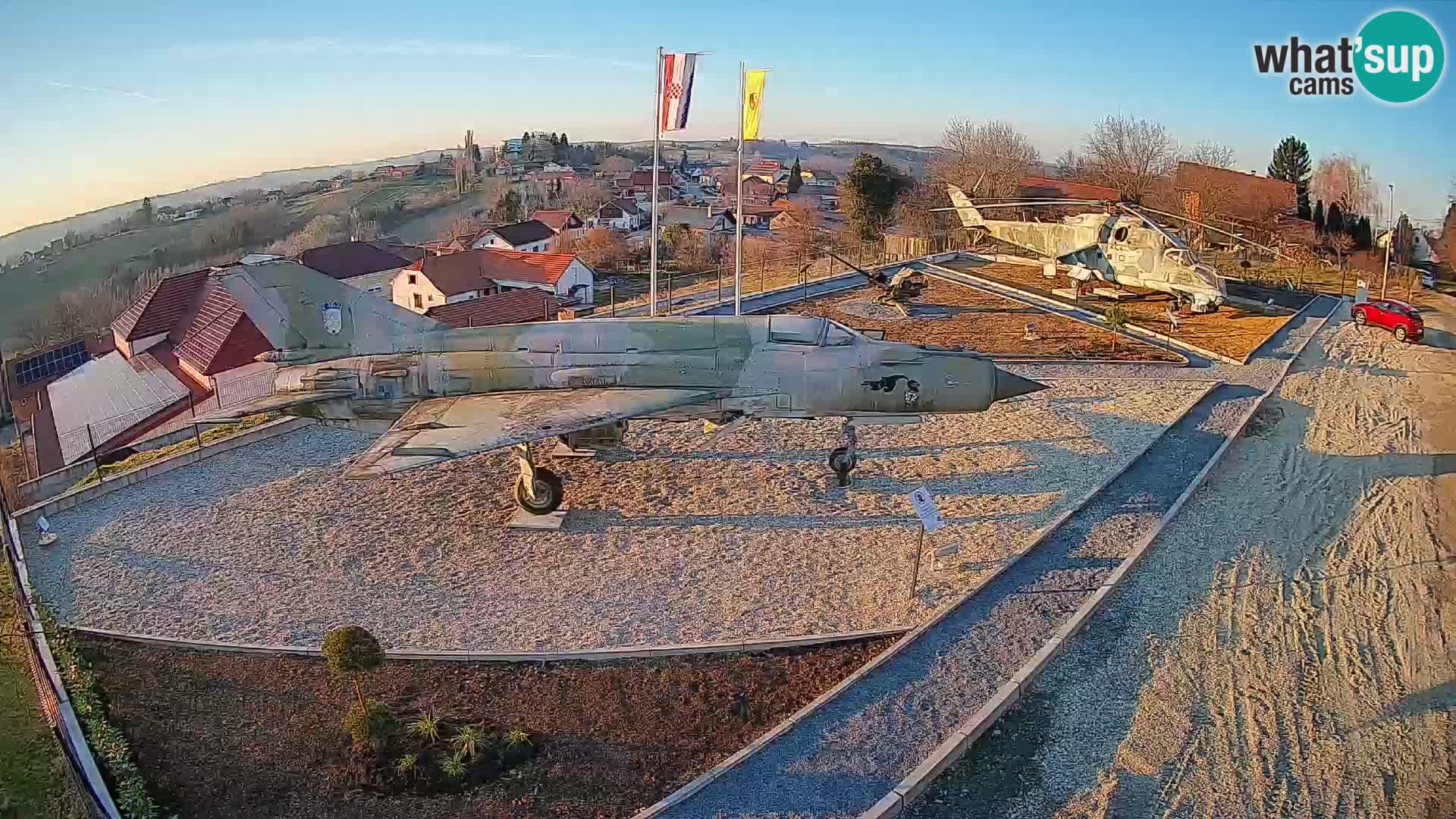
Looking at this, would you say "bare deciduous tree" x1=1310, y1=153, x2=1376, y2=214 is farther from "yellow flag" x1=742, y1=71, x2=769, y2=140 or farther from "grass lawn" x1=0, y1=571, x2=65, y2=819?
"grass lawn" x1=0, y1=571, x2=65, y2=819

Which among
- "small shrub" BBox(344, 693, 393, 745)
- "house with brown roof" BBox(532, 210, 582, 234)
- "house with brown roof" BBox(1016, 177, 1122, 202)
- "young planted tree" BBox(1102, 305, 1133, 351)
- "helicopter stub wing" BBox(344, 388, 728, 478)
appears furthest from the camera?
"house with brown roof" BBox(532, 210, 582, 234)

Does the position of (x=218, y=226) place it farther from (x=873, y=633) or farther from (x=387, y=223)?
(x=387, y=223)

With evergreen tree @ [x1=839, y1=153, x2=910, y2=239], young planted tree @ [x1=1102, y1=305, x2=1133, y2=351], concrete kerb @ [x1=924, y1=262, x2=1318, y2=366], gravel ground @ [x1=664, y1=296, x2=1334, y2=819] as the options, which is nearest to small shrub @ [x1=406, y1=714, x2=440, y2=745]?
gravel ground @ [x1=664, y1=296, x2=1334, y2=819]

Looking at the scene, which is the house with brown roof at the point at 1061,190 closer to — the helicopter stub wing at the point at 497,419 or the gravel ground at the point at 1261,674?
the gravel ground at the point at 1261,674

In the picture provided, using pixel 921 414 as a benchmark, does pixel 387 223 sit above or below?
above

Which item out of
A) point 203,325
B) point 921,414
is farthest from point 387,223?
point 921,414
